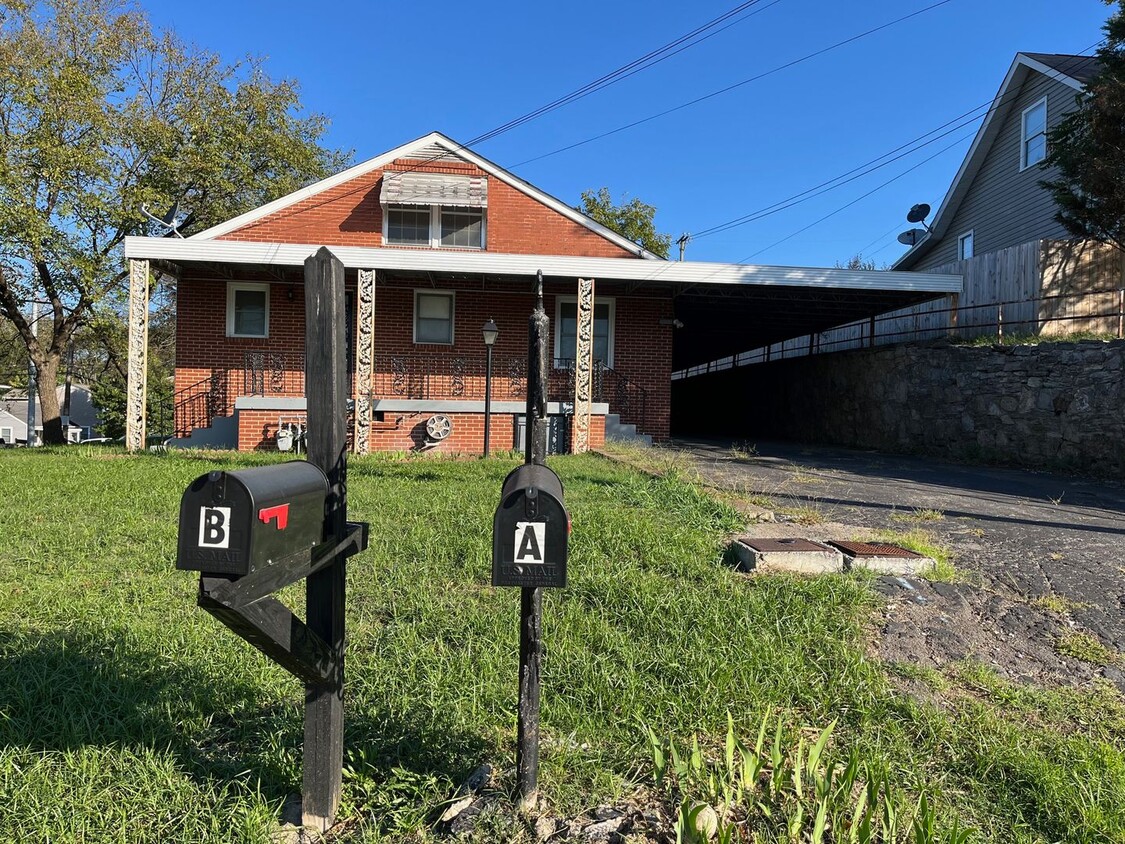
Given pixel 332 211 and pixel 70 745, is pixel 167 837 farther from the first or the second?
pixel 332 211

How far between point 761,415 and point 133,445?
18.0 meters

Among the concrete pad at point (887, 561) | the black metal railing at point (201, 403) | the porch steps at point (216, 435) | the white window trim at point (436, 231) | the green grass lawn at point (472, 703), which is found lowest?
the green grass lawn at point (472, 703)

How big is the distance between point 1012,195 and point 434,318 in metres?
15.0

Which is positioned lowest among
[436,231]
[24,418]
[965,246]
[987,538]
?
[24,418]

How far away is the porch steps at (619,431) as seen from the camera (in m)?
13.9

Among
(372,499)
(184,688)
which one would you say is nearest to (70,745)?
(184,688)

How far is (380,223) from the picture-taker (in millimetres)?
14977

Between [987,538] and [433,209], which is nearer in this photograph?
[987,538]

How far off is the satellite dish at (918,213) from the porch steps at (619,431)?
46.6 feet

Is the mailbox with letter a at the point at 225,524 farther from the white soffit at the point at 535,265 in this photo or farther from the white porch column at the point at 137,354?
the white porch column at the point at 137,354

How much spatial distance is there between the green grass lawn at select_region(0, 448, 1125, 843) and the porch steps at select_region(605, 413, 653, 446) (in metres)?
9.23

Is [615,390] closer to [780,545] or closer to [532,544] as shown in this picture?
[780,545]

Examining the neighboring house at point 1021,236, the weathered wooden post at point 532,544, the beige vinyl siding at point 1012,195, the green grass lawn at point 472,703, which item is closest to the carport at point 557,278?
the neighboring house at point 1021,236

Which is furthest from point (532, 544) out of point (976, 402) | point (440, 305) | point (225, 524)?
point (440, 305)
